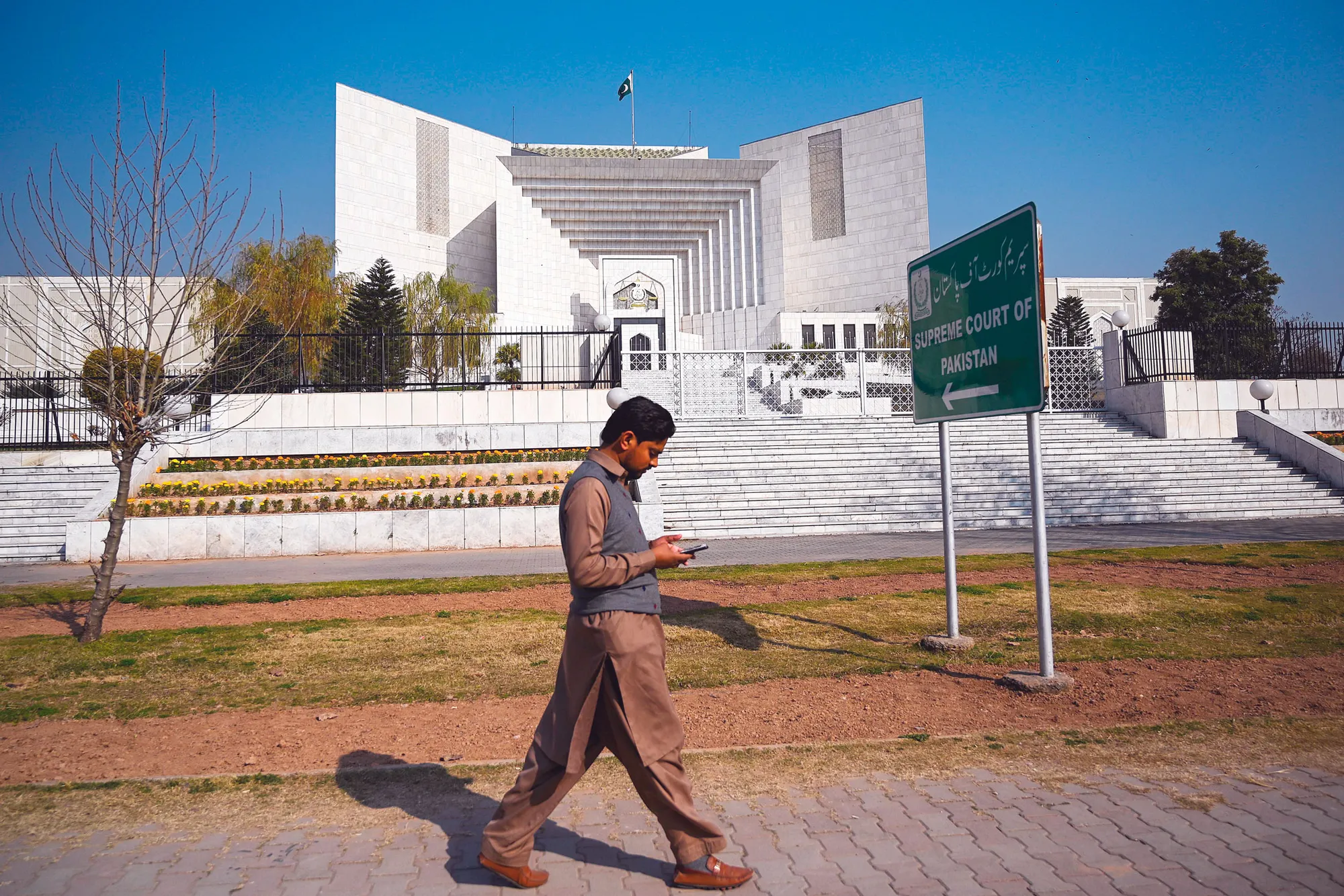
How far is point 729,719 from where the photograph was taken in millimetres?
5168

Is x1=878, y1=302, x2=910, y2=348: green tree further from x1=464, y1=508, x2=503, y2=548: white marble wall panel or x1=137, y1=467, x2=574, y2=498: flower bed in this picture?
x1=464, y1=508, x2=503, y2=548: white marble wall panel

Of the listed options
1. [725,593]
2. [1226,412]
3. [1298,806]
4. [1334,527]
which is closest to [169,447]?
[725,593]

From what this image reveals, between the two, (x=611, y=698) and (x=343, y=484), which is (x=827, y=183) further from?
(x=611, y=698)

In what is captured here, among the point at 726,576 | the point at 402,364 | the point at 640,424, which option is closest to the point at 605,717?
the point at 640,424

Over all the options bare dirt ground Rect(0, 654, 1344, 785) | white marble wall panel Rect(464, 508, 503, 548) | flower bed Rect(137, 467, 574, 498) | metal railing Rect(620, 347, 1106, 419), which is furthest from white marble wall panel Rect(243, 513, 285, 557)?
metal railing Rect(620, 347, 1106, 419)

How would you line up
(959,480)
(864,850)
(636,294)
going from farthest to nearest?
(636,294), (959,480), (864,850)

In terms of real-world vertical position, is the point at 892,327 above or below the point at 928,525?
above

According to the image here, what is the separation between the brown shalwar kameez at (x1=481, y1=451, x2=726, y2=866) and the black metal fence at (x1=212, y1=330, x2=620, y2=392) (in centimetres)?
1639

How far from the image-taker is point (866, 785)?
4078 millimetres

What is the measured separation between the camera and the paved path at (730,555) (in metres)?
11.2

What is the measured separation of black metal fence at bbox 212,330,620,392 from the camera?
1888cm

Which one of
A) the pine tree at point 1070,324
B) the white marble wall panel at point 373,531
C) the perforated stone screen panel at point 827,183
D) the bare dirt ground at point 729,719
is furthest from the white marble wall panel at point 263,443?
the pine tree at point 1070,324

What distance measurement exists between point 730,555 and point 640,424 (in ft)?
30.1

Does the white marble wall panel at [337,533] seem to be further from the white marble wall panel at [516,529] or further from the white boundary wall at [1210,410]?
the white boundary wall at [1210,410]
